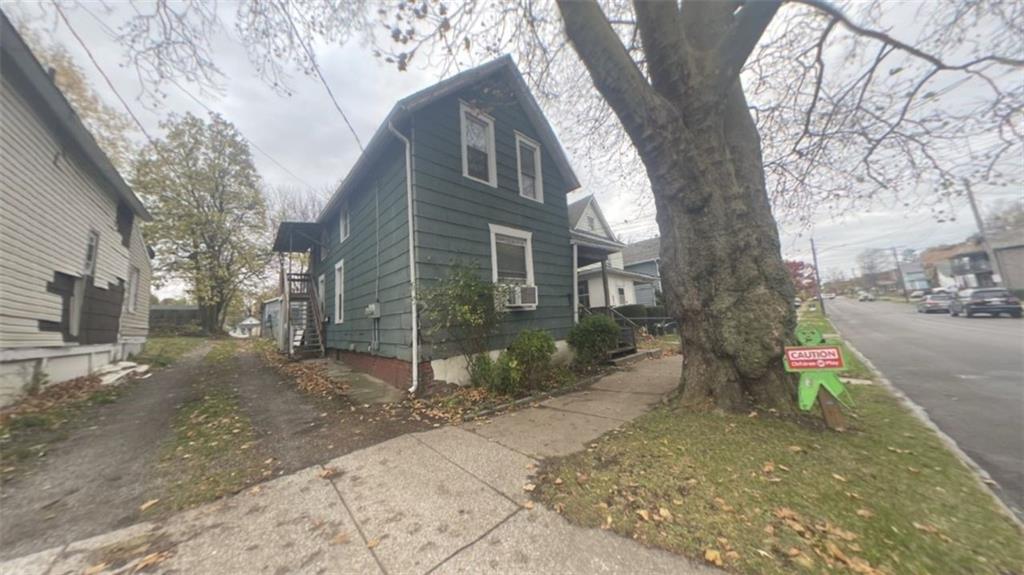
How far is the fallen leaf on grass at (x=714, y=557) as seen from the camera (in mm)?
1817

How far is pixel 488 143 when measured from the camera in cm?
736

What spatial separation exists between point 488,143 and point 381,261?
3.43m

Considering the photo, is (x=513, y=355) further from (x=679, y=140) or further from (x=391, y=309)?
(x=679, y=140)

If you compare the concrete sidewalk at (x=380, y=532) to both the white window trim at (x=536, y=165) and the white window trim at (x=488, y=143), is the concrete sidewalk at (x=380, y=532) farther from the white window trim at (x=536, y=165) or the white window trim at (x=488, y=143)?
the white window trim at (x=536, y=165)

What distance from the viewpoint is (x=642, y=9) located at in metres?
3.87

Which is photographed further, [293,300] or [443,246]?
[293,300]

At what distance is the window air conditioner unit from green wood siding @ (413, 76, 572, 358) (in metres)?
0.36

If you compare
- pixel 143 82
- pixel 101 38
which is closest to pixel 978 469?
pixel 143 82

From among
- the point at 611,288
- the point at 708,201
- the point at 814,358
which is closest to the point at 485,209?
the point at 708,201

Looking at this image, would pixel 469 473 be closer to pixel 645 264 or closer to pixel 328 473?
pixel 328 473

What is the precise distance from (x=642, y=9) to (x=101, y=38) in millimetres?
6648

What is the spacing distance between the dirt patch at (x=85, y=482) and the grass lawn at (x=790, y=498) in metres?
3.20

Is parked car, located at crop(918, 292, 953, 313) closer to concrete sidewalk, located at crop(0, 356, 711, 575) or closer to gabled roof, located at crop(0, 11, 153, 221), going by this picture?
concrete sidewalk, located at crop(0, 356, 711, 575)

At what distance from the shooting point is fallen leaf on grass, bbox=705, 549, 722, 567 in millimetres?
1817
